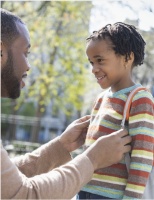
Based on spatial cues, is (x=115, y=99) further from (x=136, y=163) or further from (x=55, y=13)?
(x=55, y=13)

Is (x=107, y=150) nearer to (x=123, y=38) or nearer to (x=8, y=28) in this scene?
(x=123, y=38)

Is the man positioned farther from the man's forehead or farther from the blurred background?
the blurred background

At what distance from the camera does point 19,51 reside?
195 centimetres

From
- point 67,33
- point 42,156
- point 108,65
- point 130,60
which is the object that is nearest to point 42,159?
point 42,156

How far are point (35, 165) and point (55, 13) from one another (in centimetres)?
792

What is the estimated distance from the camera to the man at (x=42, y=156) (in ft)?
5.22

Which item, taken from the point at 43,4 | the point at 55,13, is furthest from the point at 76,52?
the point at 43,4

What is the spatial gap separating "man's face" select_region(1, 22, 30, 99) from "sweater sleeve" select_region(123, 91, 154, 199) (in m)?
0.63

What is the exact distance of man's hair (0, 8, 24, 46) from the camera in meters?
1.88

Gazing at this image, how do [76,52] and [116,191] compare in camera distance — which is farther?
[76,52]

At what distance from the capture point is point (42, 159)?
219cm

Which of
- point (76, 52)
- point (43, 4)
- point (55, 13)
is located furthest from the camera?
point (76, 52)

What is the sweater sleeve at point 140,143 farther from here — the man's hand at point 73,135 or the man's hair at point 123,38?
the man's hand at point 73,135

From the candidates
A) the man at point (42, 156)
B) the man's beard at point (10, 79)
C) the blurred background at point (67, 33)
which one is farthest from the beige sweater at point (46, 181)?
the blurred background at point (67, 33)
